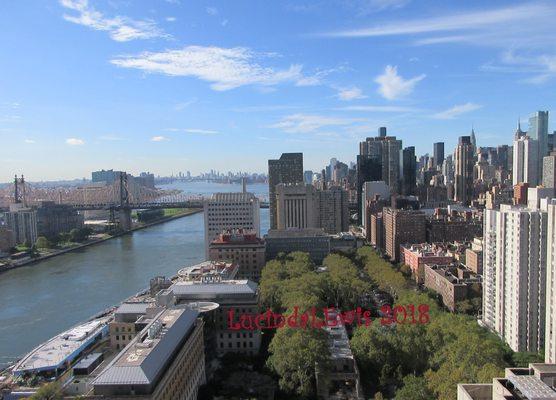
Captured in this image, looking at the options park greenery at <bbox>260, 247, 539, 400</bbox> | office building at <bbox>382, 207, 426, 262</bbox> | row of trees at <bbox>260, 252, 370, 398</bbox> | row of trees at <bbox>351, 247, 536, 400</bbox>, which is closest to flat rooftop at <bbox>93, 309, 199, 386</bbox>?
row of trees at <bbox>260, 252, 370, 398</bbox>

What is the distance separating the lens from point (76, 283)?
61.3 feet

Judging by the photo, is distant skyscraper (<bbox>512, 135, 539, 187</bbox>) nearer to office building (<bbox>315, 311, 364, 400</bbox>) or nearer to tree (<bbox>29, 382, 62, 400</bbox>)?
office building (<bbox>315, 311, 364, 400</bbox>)

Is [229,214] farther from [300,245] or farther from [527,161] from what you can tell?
[527,161]

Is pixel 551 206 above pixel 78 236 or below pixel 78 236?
above

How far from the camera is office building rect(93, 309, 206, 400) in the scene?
624 centimetres

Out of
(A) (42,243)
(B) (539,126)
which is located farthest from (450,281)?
(B) (539,126)

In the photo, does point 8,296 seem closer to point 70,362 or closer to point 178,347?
point 70,362

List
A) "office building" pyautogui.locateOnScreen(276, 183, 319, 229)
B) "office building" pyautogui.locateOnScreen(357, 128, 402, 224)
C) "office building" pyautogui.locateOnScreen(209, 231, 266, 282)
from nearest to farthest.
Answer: "office building" pyautogui.locateOnScreen(209, 231, 266, 282) < "office building" pyautogui.locateOnScreen(276, 183, 319, 229) < "office building" pyautogui.locateOnScreen(357, 128, 402, 224)

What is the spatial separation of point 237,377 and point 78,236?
23.8 meters

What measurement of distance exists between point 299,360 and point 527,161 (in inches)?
1619

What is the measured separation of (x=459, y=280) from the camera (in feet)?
50.9

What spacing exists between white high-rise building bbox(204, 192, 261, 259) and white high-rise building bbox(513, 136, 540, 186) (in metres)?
30.3

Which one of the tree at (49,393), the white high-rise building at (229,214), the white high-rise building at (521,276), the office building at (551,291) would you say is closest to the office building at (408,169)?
the white high-rise building at (229,214)

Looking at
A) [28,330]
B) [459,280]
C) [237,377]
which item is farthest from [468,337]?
[28,330]
